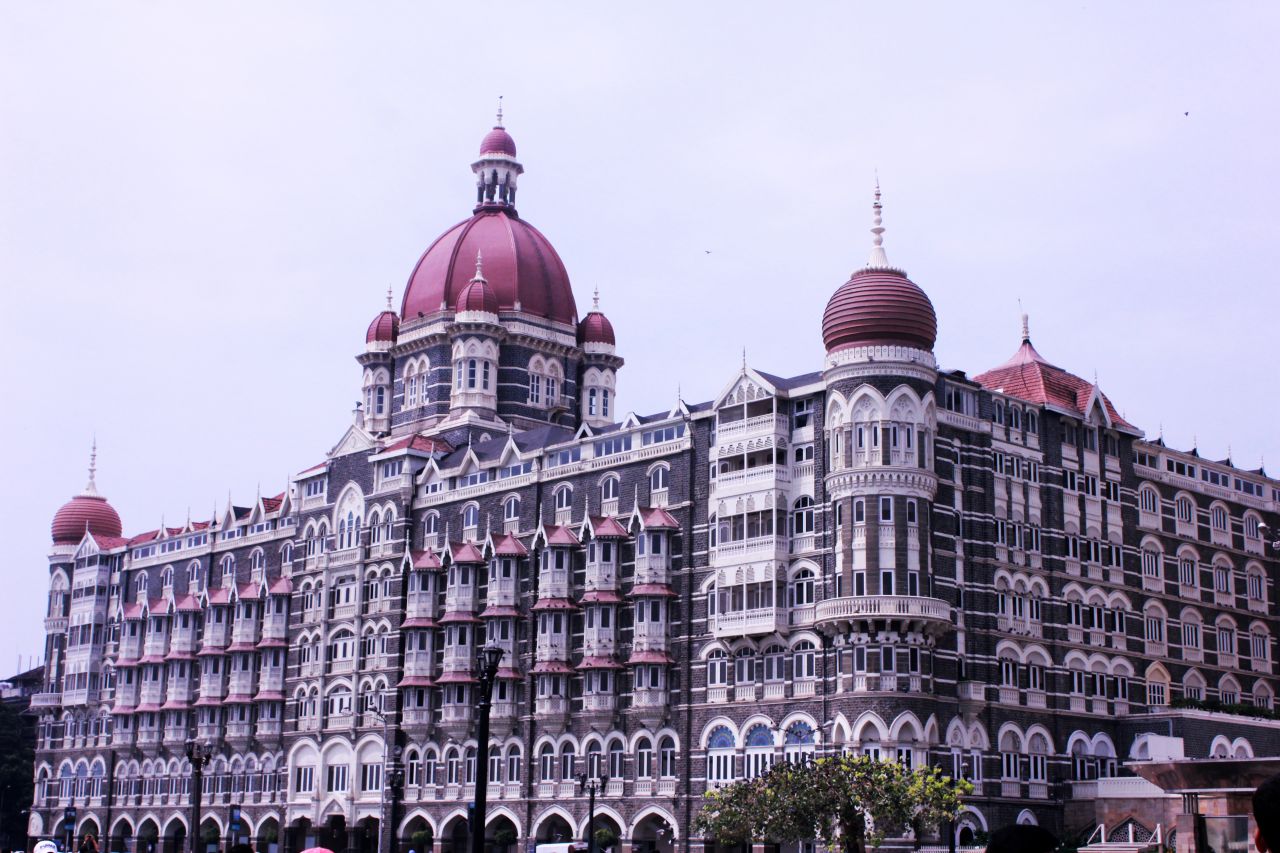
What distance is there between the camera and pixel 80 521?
113 metres

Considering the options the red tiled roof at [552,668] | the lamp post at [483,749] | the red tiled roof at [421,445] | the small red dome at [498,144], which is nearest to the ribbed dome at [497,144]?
the small red dome at [498,144]

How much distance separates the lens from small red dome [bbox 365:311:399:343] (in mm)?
94875

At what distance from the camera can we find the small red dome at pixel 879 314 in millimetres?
64750

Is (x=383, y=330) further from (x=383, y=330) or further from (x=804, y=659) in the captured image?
(x=804, y=659)

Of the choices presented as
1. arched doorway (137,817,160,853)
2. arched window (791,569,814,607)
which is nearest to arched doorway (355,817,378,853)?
arched doorway (137,817,160,853)

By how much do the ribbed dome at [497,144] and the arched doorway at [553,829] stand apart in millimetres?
40054

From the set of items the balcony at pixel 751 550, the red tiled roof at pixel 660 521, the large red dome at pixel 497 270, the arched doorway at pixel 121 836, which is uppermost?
the large red dome at pixel 497 270

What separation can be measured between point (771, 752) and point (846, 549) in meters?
8.70

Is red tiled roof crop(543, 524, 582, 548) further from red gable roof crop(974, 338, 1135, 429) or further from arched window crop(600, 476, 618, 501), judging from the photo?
red gable roof crop(974, 338, 1135, 429)

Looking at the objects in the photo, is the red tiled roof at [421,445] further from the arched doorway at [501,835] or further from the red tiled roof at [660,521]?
the arched doorway at [501,835]

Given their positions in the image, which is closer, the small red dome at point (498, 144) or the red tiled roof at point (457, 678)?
the red tiled roof at point (457, 678)

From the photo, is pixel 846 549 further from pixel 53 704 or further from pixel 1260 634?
pixel 53 704

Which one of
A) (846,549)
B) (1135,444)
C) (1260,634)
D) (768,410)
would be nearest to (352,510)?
(768,410)

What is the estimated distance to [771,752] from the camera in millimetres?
65062
